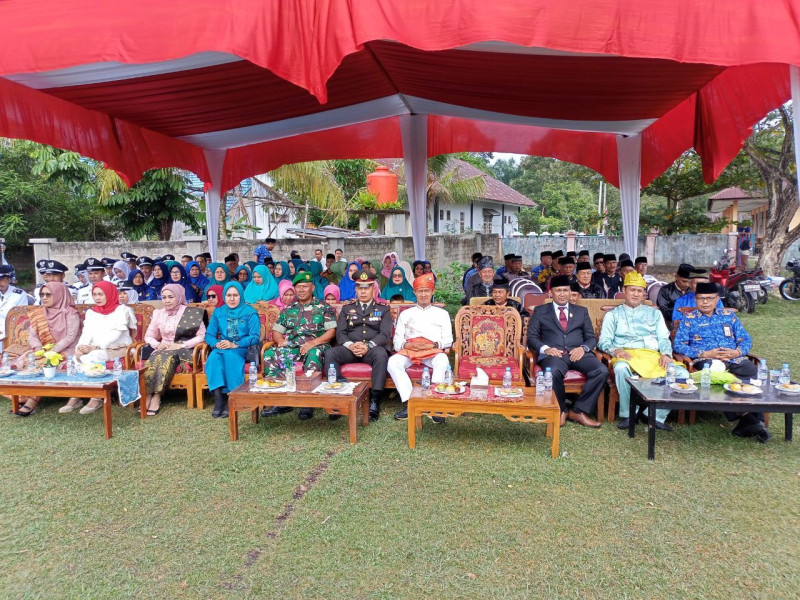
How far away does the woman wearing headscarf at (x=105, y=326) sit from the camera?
5410mm

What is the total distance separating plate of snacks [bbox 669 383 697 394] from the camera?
13.2ft

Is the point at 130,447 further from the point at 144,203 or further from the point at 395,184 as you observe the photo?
the point at 395,184

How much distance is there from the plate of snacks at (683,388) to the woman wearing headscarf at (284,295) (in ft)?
12.4

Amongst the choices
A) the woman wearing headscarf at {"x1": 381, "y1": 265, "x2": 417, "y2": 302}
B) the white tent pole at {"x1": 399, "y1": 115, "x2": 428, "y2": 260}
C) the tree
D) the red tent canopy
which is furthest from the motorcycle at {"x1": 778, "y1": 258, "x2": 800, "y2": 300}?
the woman wearing headscarf at {"x1": 381, "y1": 265, "x2": 417, "y2": 302}

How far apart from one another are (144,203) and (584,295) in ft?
35.5

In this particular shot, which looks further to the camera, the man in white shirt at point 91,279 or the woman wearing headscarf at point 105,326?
the man in white shirt at point 91,279

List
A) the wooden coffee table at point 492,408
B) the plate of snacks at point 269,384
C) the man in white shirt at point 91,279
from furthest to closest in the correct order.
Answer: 1. the man in white shirt at point 91,279
2. the plate of snacks at point 269,384
3. the wooden coffee table at point 492,408

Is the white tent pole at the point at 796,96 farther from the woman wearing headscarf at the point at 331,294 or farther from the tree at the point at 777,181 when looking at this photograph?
the tree at the point at 777,181

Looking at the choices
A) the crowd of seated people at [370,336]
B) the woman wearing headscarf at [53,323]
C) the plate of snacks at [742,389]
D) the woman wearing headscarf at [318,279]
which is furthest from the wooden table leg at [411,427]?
the woman wearing headscarf at [318,279]

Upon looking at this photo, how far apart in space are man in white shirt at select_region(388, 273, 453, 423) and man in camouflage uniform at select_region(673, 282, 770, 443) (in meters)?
2.25

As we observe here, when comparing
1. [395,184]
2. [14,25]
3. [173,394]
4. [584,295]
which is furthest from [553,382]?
[395,184]

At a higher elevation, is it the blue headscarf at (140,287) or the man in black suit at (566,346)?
Answer: the blue headscarf at (140,287)

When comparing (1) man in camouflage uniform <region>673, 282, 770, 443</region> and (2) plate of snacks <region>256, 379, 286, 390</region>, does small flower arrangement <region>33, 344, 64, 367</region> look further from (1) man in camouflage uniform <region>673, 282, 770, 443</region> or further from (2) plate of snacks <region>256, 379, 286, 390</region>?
(1) man in camouflage uniform <region>673, 282, 770, 443</region>

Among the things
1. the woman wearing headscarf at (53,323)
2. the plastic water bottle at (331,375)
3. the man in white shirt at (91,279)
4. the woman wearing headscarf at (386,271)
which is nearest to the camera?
the plastic water bottle at (331,375)
